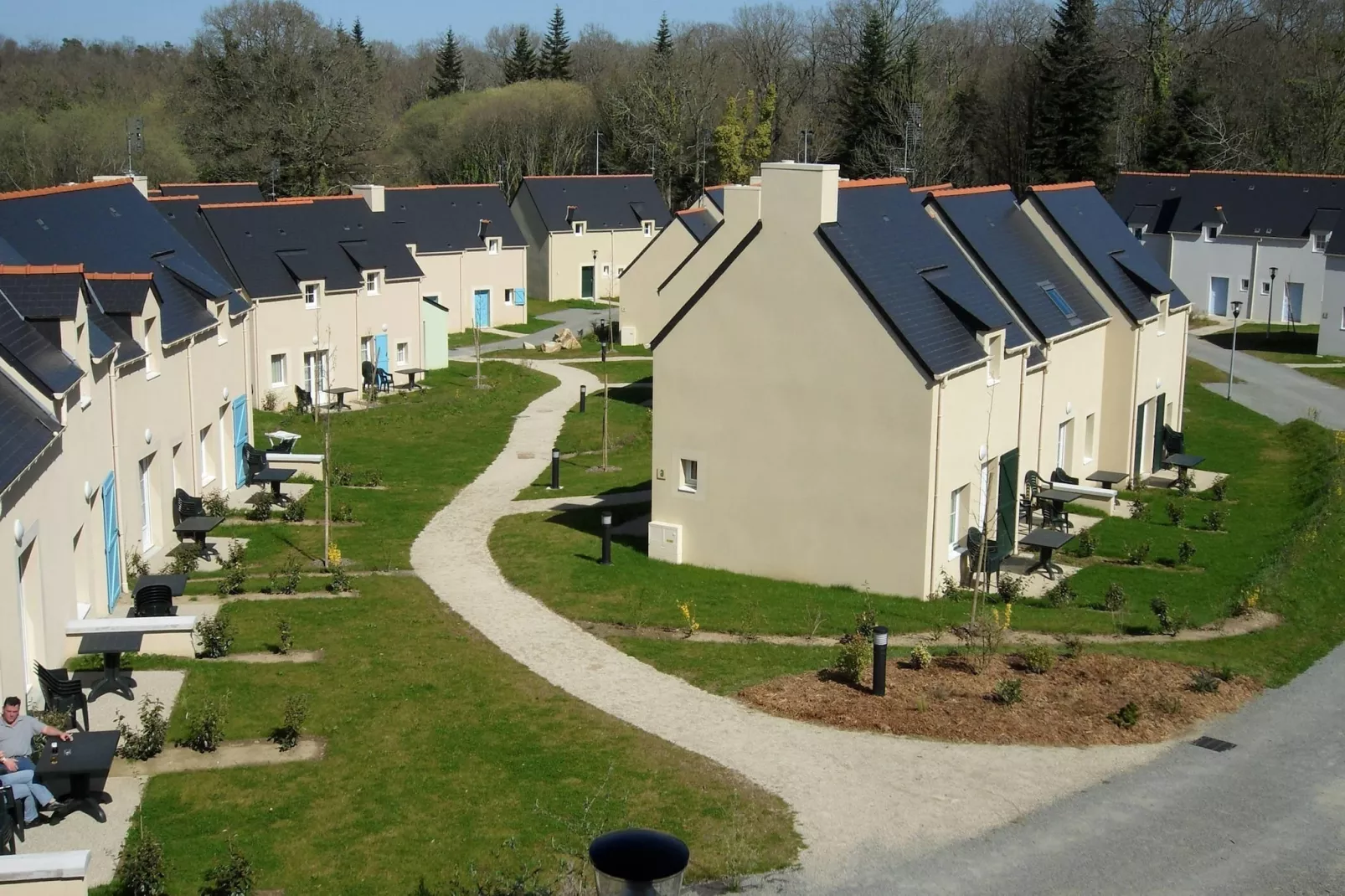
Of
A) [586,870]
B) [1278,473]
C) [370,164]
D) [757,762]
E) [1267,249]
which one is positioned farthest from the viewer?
[370,164]

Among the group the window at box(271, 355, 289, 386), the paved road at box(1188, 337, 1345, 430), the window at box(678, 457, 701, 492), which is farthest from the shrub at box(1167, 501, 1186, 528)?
the window at box(271, 355, 289, 386)

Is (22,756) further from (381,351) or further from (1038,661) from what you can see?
(381,351)

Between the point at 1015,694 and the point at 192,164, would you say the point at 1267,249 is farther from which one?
the point at 192,164

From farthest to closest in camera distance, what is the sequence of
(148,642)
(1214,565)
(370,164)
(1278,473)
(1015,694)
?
(370,164) < (1278,473) < (1214,565) < (148,642) < (1015,694)

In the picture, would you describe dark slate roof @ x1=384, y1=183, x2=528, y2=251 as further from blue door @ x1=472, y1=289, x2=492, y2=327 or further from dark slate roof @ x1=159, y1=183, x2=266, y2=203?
dark slate roof @ x1=159, y1=183, x2=266, y2=203

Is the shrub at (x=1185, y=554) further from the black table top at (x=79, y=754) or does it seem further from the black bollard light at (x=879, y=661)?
the black table top at (x=79, y=754)

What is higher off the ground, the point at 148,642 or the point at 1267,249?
the point at 1267,249

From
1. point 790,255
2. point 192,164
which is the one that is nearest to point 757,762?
point 790,255

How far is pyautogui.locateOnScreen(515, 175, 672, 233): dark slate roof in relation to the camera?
69500 millimetres

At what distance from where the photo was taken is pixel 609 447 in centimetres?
3903

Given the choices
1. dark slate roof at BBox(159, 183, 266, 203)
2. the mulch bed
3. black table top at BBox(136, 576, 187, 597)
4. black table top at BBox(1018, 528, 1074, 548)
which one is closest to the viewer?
the mulch bed

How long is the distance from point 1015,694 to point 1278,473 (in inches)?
851

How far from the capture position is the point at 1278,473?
118ft

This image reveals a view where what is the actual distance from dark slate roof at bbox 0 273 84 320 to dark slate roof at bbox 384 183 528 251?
3559 cm
